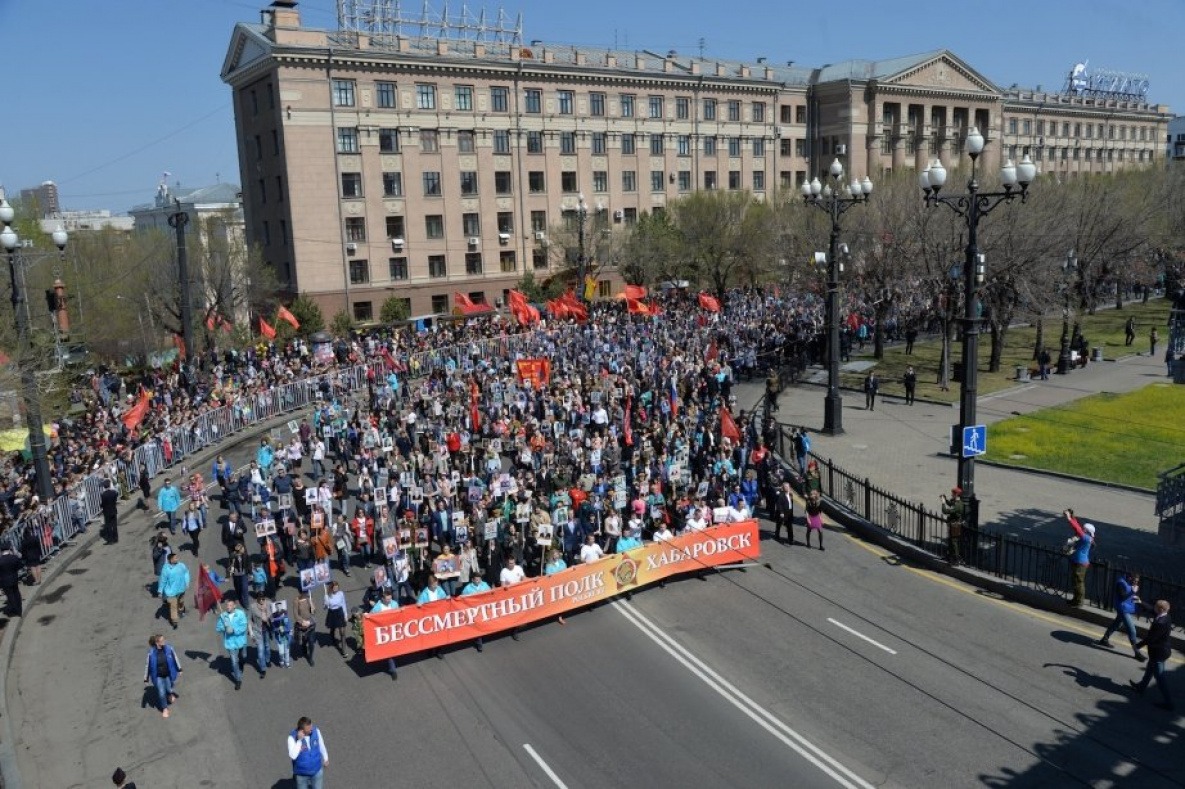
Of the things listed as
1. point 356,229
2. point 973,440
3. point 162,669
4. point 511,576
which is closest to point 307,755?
point 162,669

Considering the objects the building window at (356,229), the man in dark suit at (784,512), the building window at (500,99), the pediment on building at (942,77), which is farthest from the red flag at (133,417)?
the pediment on building at (942,77)

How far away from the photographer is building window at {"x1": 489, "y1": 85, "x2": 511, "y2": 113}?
6194 cm

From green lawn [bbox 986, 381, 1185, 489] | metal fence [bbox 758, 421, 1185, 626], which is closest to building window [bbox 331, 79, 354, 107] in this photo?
green lawn [bbox 986, 381, 1185, 489]

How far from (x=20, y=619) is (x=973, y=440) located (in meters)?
18.9

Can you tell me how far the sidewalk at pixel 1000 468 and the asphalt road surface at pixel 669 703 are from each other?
4.10 metres

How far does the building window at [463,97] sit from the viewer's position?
198 ft

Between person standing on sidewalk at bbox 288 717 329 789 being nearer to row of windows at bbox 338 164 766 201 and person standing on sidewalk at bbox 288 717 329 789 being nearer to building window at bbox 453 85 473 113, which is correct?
row of windows at bbox 338 164 766 201

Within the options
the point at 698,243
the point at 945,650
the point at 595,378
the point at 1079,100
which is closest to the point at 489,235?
the point at 698,243

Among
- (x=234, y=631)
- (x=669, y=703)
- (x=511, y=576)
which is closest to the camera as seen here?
(x=669, y=703)

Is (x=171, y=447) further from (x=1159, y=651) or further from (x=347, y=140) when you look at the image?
(x=347, y=140)

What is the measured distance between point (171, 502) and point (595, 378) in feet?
49.4

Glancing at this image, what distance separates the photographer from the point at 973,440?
59.4ft

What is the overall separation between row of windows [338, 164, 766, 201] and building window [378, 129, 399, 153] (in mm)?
1488

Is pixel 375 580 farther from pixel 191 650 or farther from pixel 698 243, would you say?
pixel 698 243
